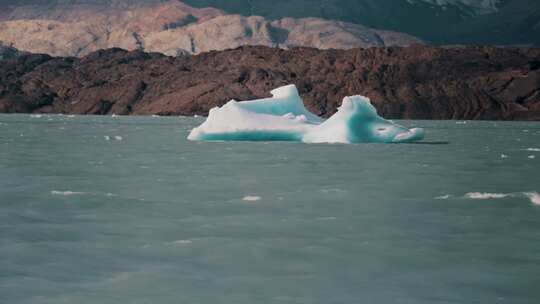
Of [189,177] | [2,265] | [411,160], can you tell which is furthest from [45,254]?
[411,160]

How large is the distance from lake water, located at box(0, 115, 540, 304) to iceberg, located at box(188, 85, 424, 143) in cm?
2223

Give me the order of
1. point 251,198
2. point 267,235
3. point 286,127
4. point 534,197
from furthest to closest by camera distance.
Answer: point 286,127, point 534,197, point 251,198, point 267,235

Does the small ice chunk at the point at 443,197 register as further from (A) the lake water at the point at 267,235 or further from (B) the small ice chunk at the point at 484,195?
(B) the small ice chunk at the point at 484,195

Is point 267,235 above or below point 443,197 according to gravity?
above

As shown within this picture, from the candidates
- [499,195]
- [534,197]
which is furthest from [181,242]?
[534,197]

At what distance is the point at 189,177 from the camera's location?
36062 millimetres

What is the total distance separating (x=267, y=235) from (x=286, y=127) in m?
41.7

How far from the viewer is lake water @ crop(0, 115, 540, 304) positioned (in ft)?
52.4

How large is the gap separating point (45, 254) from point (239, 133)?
45308 mm

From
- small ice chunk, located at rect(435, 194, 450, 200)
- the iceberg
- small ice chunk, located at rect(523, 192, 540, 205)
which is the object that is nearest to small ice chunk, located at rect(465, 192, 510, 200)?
small ice chunk, located at rect(435, 194, 450, 200)

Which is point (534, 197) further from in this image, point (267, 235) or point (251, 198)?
point (267, 235)

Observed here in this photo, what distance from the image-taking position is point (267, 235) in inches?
838

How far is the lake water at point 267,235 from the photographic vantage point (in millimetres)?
15984

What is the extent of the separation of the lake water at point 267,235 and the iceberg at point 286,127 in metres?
22.2
